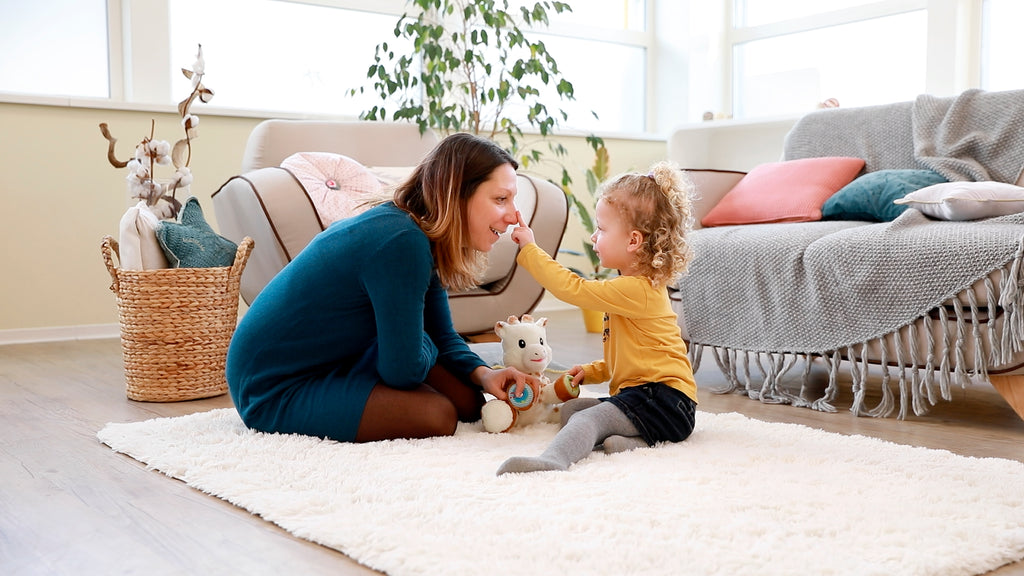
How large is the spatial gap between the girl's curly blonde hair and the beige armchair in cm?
→ 52

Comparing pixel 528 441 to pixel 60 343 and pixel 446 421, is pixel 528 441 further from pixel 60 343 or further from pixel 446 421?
pixel 60 343

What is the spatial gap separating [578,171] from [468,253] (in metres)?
3.12

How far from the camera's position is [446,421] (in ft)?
5.90

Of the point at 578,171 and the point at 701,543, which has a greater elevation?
the point at 578,171

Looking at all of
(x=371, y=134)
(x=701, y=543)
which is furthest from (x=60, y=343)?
(x=701, y=543)

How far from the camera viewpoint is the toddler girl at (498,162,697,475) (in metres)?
1.75

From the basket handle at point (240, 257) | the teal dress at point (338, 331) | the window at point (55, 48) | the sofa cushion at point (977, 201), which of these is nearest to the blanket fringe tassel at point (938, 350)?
the sofa cushion at point (977, 201)

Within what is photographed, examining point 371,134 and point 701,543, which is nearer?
point 701,543

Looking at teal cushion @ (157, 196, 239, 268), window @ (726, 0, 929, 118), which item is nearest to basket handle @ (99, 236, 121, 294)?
teal cushion @ (157, 196, 239, 268)

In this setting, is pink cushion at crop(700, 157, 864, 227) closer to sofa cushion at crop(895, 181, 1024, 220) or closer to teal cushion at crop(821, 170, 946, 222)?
teal cushion at crop(821, 170, 946, 222)

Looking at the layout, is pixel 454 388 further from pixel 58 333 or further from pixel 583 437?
pixel 58 333

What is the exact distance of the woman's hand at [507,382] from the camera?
6.02 ft

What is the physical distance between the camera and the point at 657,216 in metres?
1.80

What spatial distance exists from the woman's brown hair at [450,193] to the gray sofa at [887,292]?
89 centimetres
